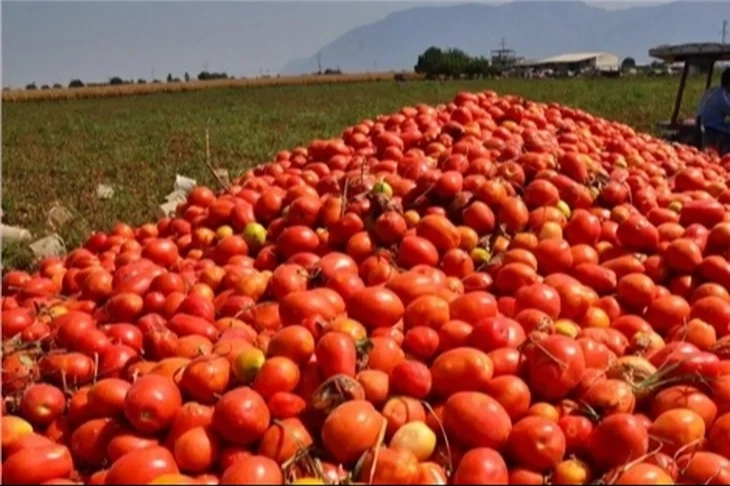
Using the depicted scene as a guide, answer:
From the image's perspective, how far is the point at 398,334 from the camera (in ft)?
9.37

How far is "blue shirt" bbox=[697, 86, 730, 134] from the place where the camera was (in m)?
9.60

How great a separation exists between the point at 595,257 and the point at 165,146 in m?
14.9

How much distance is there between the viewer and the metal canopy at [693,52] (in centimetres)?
1268

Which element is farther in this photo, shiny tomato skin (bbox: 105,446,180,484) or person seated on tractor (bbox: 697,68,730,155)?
person seated on tractor (bbox: 697,68,730,155)

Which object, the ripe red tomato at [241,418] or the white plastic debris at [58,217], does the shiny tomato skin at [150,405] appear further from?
the white plastic debris at [58,217]

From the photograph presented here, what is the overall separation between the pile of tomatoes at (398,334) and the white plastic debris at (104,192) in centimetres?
581

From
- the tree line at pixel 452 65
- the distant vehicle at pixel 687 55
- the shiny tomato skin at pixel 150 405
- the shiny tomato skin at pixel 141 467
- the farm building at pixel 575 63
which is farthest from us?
the farm building at pixel 575 63

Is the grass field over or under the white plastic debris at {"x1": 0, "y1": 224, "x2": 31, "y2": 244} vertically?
over

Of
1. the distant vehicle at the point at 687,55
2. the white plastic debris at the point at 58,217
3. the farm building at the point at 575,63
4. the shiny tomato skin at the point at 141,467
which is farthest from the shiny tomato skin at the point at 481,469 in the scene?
the farm building at the point at 575,63

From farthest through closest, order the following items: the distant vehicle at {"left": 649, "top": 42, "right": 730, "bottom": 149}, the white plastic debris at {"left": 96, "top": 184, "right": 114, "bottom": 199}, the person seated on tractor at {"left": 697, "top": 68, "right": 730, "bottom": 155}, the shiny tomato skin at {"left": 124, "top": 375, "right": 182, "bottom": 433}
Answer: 1. the distant vehicle at {"left": 649, "top": 42, "right": 730, "bottom": 149}
2. the white plastic debris at {"left": 96, "top": 184, "right": 114, "bottom": 199}
3. the person seated on tractor at {"left": 697, "top": 68, "right": 730, "bottom": 155}
4. the shiny tomato skin at {"left": 124, "top": 375, "right": 182, "bottom": 433}

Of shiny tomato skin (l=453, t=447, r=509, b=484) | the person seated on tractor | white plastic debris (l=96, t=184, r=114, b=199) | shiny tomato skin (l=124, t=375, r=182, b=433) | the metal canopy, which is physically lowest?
white plastic debris (l=96, t=184, r=114, b=199)

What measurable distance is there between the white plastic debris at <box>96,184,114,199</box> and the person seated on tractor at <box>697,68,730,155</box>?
785 cm

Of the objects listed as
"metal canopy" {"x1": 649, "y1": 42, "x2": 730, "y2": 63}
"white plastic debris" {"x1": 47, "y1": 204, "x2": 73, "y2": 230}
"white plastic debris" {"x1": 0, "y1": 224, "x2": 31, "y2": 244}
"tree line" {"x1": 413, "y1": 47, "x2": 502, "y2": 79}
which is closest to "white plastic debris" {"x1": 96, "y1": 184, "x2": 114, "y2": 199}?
"white plastic debris" {"x1": 47, "y1": 204, "x2": 73, "y2": 230}

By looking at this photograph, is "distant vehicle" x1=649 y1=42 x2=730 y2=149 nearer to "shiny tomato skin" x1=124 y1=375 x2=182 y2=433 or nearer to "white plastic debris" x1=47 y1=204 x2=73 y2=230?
"white plastic debris" x1=47 y1=204 x2=73 y2=230
